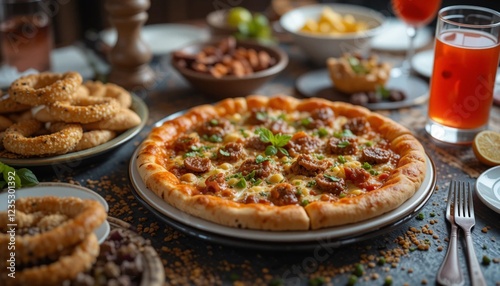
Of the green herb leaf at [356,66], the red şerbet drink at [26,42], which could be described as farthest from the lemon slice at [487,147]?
the red şerbet drink at [26,42]

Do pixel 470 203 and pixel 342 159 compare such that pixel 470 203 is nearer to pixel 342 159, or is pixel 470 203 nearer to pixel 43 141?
pixel 342 159

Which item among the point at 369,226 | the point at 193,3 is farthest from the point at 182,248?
the point at 193,3

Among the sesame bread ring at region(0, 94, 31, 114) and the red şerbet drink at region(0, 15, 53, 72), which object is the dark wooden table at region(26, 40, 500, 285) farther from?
the red şerbet drink at region(0, 15, 53, 72)

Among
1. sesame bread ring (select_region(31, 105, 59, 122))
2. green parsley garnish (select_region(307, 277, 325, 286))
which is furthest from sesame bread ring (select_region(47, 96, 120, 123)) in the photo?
green parsley garnish (select_region(307, 277, 325, 286))

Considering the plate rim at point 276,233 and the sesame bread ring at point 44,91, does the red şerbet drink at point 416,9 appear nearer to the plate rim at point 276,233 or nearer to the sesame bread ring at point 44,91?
the plate rim at point 276,233

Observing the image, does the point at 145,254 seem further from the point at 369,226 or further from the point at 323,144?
the point at 323,144

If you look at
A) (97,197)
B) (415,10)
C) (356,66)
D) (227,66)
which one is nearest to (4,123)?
(97,197)
